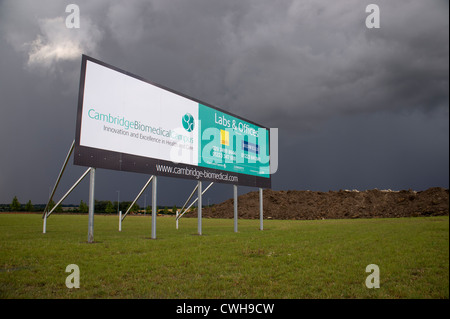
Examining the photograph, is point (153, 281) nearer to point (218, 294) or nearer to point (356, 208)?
point (218, 294)

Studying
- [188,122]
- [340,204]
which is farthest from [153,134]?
[340,204]

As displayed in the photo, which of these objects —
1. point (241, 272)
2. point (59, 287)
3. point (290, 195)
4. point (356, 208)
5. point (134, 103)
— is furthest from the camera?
point (290, 195)

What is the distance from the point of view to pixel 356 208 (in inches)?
1470

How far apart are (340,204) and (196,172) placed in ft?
92.3

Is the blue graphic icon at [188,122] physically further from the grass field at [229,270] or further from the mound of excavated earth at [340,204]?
the mound of excavated earth at [340,204]

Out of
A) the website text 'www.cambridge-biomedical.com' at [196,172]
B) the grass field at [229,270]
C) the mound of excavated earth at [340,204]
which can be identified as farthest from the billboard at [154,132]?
the mound of excavated earth at [340,204]

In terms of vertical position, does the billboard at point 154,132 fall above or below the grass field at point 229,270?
above

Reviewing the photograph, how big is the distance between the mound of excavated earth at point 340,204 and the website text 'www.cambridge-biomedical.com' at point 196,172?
1900 cm

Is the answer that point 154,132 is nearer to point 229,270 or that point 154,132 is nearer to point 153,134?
point 153,134

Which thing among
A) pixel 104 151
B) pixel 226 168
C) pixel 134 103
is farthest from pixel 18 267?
pixel 226 168

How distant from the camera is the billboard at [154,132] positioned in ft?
41.7

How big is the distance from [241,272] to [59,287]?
3659 millimetres

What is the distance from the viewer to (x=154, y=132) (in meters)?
15.1

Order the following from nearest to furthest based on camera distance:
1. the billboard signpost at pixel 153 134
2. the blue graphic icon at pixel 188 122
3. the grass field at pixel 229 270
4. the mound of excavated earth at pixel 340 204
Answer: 1. the grass field at pixel 229 270
2. the billboard signpost at pixel 153 134
3. the blue graphic icon at pixel 188 122
4. the mound of excavated earth at pixel 340 204
